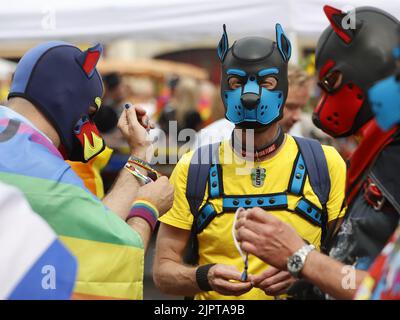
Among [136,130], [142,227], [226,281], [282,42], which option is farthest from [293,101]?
[142,227]

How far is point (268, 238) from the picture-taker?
8.46 ft

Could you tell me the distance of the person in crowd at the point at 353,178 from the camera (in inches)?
97.7

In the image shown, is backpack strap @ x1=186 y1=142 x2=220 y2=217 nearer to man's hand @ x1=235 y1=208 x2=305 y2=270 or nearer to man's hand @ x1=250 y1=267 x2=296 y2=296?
man's hand @ x1=250 y1=267 x2=296 y2=296

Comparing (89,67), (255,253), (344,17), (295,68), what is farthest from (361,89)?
(295,68)

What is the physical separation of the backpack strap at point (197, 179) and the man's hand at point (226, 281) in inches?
11.5

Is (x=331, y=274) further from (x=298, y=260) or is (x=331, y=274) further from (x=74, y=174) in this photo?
(x=74, y=174)

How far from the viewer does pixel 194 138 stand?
6203 mm

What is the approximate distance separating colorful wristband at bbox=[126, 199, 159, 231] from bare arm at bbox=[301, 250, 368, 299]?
0.72 meters

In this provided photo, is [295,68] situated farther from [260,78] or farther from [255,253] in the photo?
[255,253]

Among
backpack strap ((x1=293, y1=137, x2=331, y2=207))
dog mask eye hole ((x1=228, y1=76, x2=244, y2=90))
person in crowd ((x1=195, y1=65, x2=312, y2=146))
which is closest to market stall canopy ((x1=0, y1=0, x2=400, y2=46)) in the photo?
person in crowd ((x1=195, y1=65, x2=312, y2=146))

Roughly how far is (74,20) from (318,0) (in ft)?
6.61

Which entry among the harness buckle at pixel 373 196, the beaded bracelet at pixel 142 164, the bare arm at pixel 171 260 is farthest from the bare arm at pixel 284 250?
the bare arm at pixel 171 260

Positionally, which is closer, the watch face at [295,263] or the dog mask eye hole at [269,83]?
the watch face at [295,263]

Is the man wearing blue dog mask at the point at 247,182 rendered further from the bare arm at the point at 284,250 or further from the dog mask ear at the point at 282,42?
the bare arm at the point at 284,250
